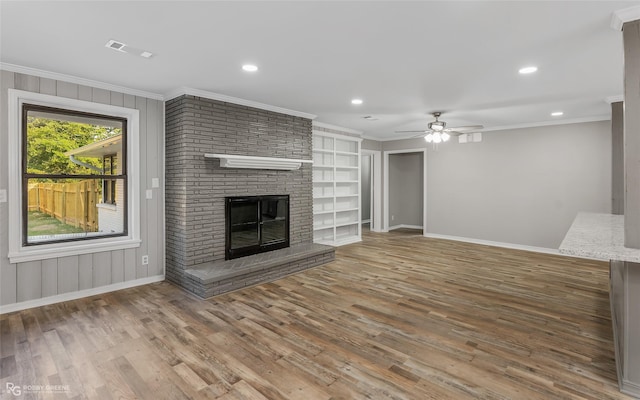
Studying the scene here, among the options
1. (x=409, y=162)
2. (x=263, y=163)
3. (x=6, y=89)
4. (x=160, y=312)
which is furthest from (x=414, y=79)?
(x=409, y=162)

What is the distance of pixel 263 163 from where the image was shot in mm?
4734

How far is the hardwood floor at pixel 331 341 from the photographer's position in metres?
2.14

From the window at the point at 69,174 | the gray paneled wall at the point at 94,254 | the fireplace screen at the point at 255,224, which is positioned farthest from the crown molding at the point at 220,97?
the fireplace screen at the point at 255,224

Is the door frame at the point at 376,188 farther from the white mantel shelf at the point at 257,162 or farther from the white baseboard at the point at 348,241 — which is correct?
the white mantel shelf at the point at 257,162

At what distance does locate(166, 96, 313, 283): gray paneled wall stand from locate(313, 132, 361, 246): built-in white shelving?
5.41 feet

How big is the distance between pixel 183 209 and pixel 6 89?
2077 millimetres

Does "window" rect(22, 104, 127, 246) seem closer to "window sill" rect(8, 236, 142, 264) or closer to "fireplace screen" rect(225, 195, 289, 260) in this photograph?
"window sill" rect(8, 236, 142, 264)

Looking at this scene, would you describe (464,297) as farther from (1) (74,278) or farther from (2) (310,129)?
(1) (74,278)

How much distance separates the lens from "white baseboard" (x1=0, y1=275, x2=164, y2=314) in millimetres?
A: 3336

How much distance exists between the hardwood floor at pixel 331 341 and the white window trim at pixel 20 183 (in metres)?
0.58

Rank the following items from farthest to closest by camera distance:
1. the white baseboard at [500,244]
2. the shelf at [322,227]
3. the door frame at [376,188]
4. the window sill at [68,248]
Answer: the door frame at [376,188]
the shelf at [322,227]
the white baseboard at [500,244]
the window sill at [68,248]

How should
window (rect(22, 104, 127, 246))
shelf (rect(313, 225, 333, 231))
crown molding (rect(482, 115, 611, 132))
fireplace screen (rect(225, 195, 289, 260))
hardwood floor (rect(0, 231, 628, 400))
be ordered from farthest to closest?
shelf (rect(313, 225, 333, 231)) → crown molding (rect(482, 115, 611, 132)) → fireplace screen (rect(225, 195, 289, 260)) → window (rect(22, 104, 127, 246)) → hardwood floor (rect(0, 231, 628, 400))

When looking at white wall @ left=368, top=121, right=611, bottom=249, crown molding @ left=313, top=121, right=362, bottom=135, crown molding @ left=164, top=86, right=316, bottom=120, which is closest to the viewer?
crown molding @ left=164, top=86, right=316, bottom=120

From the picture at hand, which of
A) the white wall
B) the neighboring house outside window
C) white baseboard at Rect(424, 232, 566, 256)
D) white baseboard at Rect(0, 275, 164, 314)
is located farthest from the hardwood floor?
the white wall
